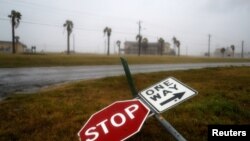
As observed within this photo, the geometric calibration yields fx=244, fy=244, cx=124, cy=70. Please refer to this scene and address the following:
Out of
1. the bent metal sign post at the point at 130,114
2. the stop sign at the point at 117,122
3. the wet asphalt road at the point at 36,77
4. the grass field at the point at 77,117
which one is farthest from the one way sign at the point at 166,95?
the wet asphalt road at the point at 36,77

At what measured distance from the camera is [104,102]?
7055mm

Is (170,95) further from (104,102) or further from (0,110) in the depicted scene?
(0,110)

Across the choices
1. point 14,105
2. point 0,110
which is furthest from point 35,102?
point 0,110

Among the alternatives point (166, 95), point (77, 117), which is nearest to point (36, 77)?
point (77, 117)

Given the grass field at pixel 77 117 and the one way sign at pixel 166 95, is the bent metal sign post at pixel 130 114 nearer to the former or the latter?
the one way sign at pixel 166 95

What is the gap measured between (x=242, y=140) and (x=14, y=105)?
600 cm

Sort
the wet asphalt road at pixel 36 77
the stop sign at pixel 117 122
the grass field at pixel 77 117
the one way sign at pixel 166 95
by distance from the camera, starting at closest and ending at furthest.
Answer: the stop sign at pixel 117 122, the one way sign at pixel 166 95, the grass field at pixel 77 117, the wet asphalt road at pixel 36 77

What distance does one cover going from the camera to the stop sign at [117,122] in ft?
6.70

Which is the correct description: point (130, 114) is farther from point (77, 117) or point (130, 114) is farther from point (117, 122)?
point (77, 117)

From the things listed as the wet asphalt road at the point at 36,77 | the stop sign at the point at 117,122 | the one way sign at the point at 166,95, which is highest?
the one way sign at the point at 166,95

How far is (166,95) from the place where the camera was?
2381mm

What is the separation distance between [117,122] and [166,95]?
1.86 feet

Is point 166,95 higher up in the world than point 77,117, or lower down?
higher up

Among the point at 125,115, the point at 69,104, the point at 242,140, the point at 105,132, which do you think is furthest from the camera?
the point at 69,104
